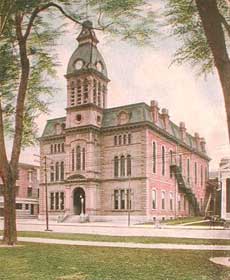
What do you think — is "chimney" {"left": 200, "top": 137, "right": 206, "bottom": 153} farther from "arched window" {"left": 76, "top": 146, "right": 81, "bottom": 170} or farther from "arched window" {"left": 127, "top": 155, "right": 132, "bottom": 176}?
"arched window" {"left": 76, "top": 146, "right": 81, "bottom": 170}

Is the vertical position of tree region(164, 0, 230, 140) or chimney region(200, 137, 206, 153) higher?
tree region(164, 0, 230, 140)

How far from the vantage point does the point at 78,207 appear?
867 inches

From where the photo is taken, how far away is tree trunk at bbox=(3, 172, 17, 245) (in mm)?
7039

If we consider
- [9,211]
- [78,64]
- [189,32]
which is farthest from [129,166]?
[189,32]

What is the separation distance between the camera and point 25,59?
7004 millimetres

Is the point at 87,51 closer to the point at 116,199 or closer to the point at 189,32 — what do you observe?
the point at 189,32

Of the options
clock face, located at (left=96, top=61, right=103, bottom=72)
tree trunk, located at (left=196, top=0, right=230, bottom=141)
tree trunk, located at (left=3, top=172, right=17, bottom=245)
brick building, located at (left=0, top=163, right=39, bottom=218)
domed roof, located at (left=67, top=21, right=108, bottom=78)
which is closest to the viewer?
tree trunk, located at (left=196, top=0, right=230, bottom=141)

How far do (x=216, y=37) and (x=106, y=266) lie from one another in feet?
9.02

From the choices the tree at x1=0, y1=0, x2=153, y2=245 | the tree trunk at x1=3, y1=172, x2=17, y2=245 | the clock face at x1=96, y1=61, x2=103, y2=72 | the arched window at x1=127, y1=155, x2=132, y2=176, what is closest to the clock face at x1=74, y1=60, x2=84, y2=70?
the clock face at x1=96, y1=61, x2=103, y2=72

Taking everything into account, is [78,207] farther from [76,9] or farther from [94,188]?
[76,9]

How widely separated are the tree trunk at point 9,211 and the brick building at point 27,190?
71 centimetres

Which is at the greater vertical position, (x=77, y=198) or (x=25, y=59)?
(x=25, y=59)

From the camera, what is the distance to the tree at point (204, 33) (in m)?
4.81

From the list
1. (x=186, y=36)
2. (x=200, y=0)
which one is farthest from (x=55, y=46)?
(x=200, y=0)
